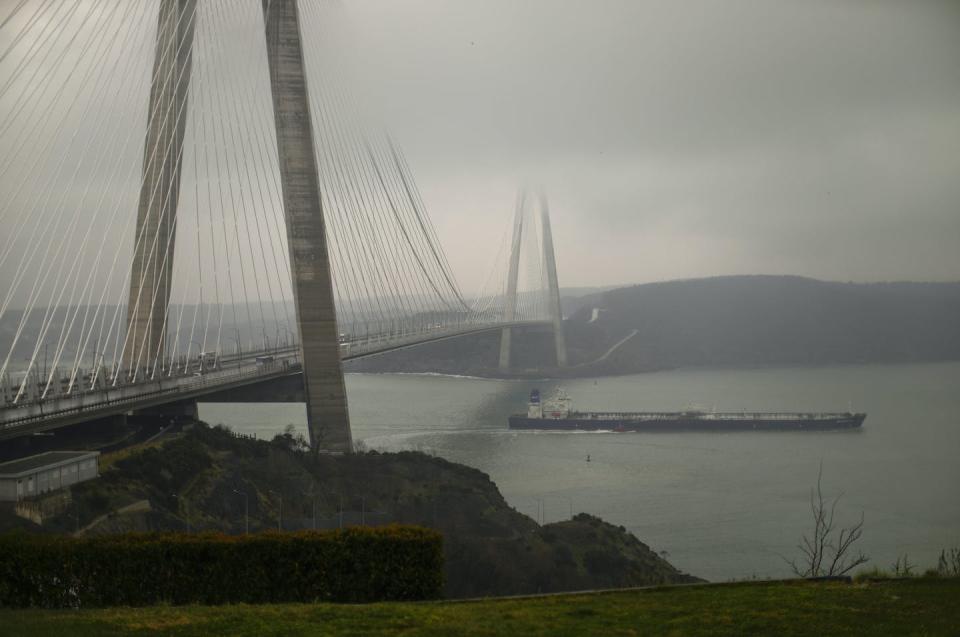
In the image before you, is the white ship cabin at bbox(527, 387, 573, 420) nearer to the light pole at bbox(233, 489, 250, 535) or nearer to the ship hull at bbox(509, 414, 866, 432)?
the ship hull at bbox(509, 414, 866, 432)

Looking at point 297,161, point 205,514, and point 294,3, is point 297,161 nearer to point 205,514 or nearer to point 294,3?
point 294,3

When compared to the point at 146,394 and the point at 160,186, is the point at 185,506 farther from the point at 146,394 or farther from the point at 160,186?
the point at 160,186

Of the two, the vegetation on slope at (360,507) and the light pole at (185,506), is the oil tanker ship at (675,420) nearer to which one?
the vegetation on slope at (360,507)

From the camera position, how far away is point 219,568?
184 inches

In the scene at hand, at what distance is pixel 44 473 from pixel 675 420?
17.7m

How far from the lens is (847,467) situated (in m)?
17.4

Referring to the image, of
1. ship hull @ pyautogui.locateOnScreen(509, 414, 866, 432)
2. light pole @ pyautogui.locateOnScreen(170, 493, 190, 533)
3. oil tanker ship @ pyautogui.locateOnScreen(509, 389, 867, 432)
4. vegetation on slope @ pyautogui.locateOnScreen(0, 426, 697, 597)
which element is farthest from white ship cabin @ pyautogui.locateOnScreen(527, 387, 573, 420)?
light pole @ pyautogui.locateOnScreen(170, 493, 190, 533)

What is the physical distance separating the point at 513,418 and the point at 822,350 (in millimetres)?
24498

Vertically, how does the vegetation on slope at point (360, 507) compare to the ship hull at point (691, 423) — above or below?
above

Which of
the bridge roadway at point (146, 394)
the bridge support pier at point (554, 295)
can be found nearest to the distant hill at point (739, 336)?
the bridge support pier at point (554, 295)

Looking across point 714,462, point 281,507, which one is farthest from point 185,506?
point 714,462

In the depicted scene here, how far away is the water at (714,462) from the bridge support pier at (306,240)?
2.78 m

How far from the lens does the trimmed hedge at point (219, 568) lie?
458 cm

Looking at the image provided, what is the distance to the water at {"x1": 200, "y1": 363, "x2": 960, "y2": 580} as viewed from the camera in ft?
39.3
